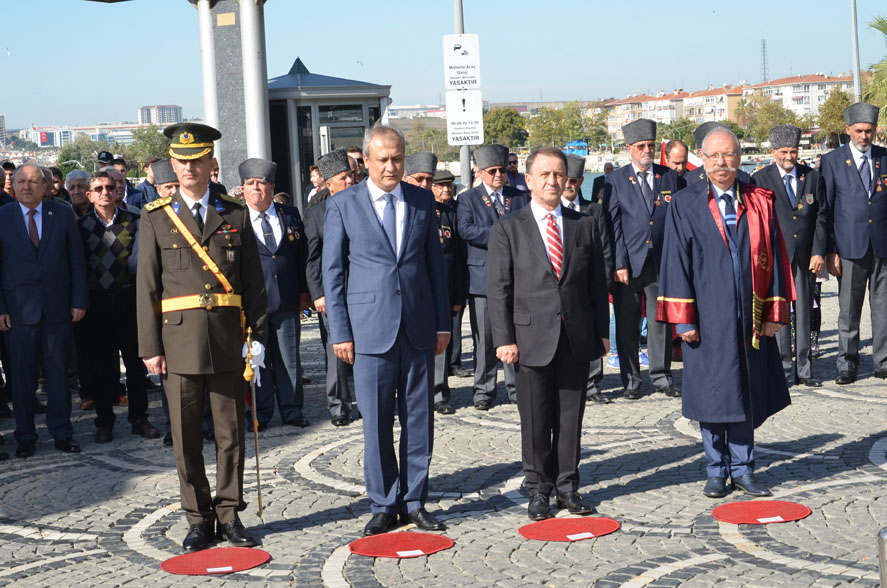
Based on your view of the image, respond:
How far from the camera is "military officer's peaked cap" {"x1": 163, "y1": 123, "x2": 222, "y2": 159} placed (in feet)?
20.6

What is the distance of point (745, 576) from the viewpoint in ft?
17.8

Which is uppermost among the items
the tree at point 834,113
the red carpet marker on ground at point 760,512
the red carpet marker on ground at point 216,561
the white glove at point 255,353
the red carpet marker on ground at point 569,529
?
the tree at point 834,113

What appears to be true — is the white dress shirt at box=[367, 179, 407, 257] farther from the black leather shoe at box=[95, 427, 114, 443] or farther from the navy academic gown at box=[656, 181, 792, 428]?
the black leather shoe at box=[95, 427, 114, 443]

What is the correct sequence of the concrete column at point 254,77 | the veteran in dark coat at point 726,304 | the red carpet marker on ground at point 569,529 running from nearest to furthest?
1. the red carpet marker on ground at point 569,529
2. the veteran in dark coat at point 726,304
3. the concrete column at point 254,77

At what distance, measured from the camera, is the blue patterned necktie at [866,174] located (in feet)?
34.9

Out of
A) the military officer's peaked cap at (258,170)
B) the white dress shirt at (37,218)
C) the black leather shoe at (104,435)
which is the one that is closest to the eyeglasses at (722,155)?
the military officer's peaked cap at (258,170)

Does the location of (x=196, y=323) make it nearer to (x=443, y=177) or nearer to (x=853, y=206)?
(x=443, y=177)

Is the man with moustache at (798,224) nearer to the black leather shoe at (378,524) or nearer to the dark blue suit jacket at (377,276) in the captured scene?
the dark blue suit jacket at (377,276)

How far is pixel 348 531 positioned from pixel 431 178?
409 centimetres

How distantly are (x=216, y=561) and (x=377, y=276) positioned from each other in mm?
1744

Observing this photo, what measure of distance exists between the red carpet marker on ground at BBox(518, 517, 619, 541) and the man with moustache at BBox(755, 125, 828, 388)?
4674 millimetres

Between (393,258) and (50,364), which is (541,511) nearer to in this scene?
(393,258)

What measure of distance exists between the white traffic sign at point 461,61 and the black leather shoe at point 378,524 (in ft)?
24.9

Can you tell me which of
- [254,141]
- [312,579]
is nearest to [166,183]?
[312,579]
